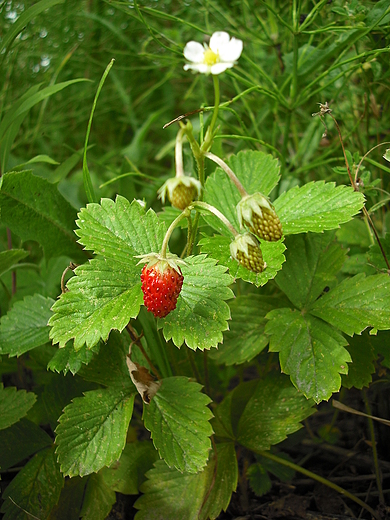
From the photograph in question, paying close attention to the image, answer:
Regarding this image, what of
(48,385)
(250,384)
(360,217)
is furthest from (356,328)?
(48,385)

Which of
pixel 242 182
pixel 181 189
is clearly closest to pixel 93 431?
pixel 181 189

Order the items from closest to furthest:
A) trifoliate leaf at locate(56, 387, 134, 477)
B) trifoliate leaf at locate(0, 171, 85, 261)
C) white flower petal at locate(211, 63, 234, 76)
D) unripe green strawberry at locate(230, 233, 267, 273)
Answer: white flower petal at locate(211, 63, 234, 76)
unripe green strawberry at locate(230, 233, 267, 273)
trifoliate leaf at locate(56, 387, 134, 477)
trifoliate leaf at locate(0, 171, 85, 261)

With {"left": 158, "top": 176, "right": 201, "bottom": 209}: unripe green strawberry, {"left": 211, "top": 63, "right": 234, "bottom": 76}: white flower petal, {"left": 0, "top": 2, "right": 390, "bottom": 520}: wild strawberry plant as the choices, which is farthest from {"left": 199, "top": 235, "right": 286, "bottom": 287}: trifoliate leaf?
{"left": 211, "top": 63, "right": 234, "bottom": 76}: white flower petal

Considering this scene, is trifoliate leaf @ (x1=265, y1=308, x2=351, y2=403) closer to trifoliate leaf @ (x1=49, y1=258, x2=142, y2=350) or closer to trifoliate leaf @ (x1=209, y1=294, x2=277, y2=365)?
→ trifoliate leaf @ (x1=209, y1=294, x2=277, y2=365)

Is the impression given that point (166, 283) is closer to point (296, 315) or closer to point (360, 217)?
point (296, 315)

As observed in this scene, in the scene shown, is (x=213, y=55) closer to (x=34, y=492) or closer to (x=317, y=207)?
(x=317, y=207)

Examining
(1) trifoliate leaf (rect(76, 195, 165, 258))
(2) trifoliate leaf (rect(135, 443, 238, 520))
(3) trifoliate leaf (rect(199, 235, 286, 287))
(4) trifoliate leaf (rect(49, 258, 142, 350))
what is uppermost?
(1) trifoliate leaf (rect(76, 195, 165, 258))
